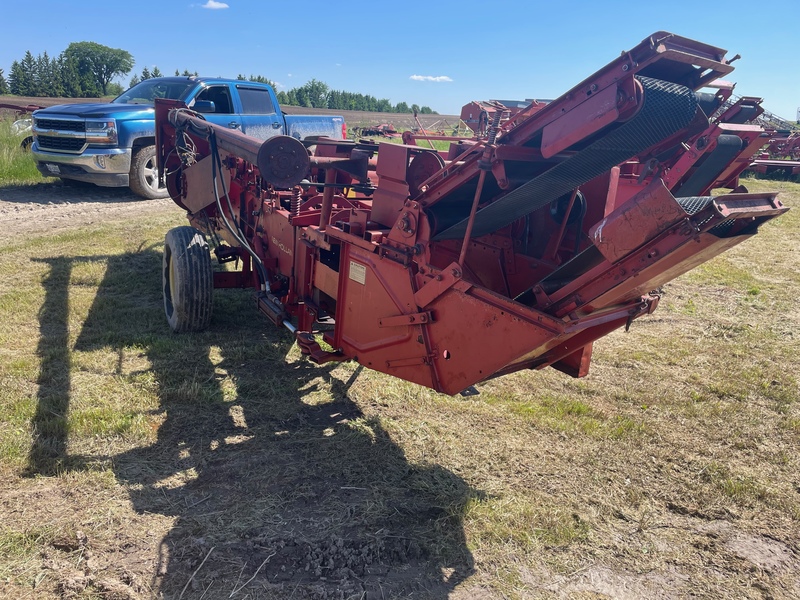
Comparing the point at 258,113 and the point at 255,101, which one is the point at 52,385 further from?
the point at 255,101

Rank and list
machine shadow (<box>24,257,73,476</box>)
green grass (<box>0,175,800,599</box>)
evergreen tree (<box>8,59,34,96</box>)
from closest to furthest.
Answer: green grass (<box>0,175,800,599</box>)
machine shadow (<box>24,257,73,476</box>)
evergreen tree (<box>8,59,34,96</box>)

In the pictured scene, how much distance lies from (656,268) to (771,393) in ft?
10.6

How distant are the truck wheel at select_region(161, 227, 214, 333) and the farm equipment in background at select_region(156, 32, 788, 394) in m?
0.67

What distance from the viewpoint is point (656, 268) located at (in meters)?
2.37

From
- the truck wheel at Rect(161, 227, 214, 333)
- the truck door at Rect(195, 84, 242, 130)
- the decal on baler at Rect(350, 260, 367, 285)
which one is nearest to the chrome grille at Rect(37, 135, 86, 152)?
the truck door at Rect(195, 84, 242, 130)

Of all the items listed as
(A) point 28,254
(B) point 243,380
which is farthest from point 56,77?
(B) point 243,380

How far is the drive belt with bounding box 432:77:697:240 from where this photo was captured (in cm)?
238

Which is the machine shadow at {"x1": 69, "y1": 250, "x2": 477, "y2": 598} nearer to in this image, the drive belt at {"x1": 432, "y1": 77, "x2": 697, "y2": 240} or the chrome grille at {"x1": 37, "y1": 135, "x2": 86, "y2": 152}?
the drive belt at {"x1": 432, "y1": 77, "x2": 697, "y2": 240}

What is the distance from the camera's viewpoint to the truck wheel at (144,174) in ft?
35.4

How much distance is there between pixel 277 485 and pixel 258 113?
29.2 feet

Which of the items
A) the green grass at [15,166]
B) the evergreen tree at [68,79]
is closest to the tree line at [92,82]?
the evergreen tree at [68,79]

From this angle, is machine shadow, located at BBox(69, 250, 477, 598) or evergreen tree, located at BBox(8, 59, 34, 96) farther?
evergreen tree, located at BBox(8, 59, 34, 96)

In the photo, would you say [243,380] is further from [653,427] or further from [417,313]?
[653,427]

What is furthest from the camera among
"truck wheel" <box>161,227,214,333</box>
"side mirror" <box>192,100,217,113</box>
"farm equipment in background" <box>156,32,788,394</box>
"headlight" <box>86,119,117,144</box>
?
"headlight" <box>86,119,117,144</box>
